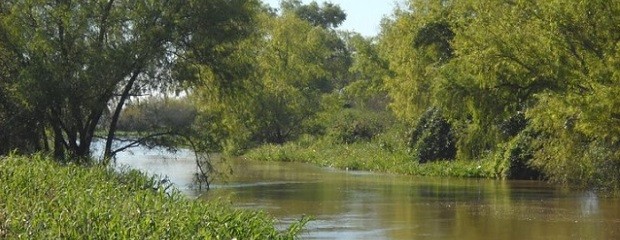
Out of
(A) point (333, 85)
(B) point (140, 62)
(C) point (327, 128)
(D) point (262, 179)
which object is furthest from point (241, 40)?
(A) point (333, 85)

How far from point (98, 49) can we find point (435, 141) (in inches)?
738

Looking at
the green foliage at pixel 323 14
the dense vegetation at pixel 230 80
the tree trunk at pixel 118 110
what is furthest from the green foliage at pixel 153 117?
the green foliage at pixel 323 14

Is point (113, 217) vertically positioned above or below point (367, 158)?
below

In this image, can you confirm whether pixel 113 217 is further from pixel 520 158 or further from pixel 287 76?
pixel 287 76

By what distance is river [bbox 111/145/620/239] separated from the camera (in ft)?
76.3

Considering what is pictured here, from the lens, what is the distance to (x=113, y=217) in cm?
1322

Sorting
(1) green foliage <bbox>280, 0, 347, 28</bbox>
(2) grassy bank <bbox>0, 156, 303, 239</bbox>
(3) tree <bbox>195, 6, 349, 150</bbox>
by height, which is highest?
(1) green foliage <bbox>280, 0, 347, 28</bbox>

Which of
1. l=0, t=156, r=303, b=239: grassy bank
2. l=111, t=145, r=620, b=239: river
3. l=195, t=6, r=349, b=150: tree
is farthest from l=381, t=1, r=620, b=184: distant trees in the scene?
l=195, t=6, r=349, b=150: tree

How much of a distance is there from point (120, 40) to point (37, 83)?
3175 millimetres

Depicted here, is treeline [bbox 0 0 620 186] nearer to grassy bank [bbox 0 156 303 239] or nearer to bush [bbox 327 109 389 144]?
grassy bank [bbox 0 156 303 239]

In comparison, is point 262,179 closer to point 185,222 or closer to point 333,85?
point 185,222

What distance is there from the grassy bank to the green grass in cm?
2550

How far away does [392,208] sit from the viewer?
28.3 m

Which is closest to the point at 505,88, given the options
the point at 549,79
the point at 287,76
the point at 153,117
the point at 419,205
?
the point at 549,79
